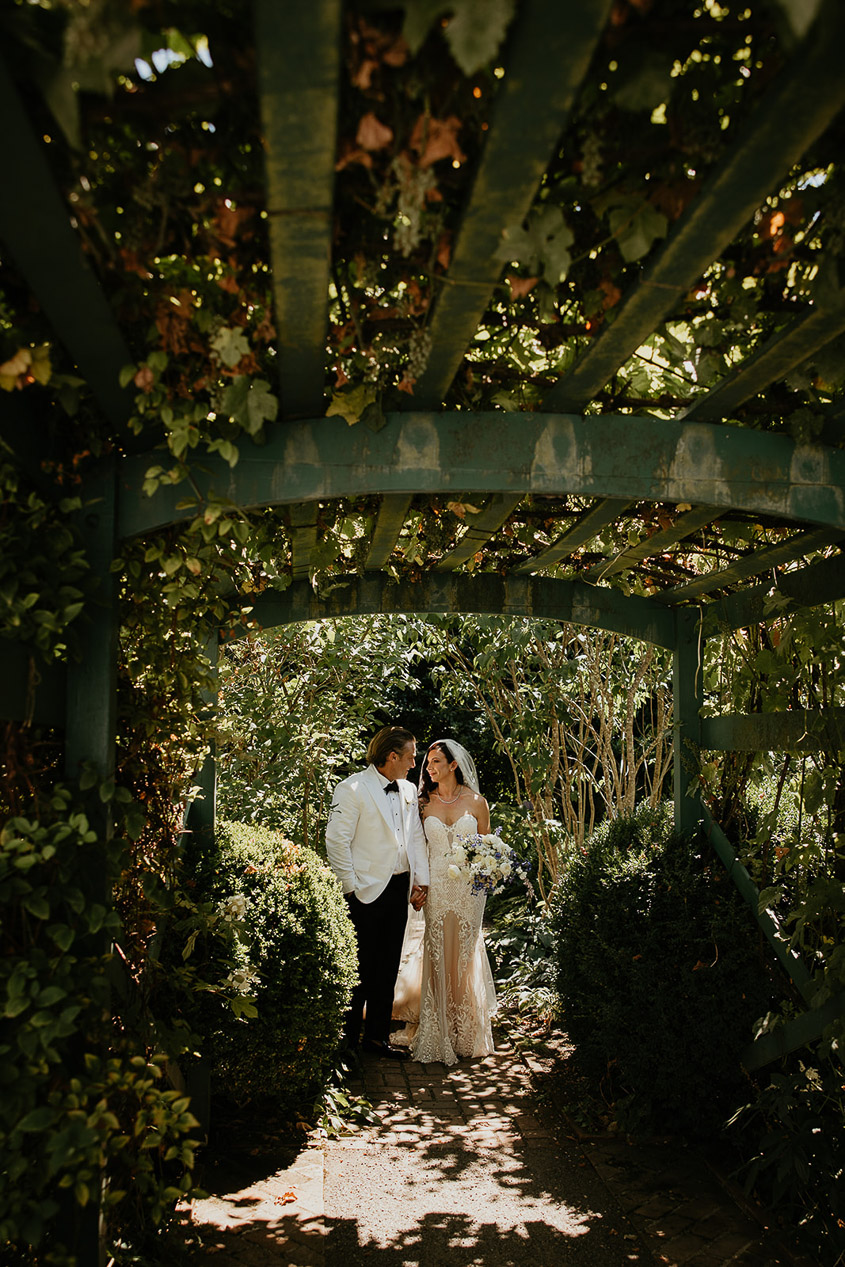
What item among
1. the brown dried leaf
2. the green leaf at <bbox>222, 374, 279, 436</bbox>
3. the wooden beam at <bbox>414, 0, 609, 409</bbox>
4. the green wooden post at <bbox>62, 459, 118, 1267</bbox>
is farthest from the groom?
the brown dried leaf

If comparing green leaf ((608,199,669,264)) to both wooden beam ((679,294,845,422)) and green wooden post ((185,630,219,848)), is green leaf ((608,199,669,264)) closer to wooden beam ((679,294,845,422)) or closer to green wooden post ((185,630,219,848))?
wooden beam ((679,294,845,422))

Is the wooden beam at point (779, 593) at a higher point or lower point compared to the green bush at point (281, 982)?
higher

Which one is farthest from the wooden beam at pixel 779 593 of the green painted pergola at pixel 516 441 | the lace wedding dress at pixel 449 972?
the lace wedding dress at pixel 449 972

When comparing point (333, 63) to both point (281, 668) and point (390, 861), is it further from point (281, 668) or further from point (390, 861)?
point (281, 668)

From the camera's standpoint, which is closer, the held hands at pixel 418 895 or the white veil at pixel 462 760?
the held hands at pixel 418 895

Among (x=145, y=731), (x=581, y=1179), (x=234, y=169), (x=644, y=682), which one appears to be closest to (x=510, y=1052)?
(x=581, y=1179)

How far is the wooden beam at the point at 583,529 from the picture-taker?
3.12 meters

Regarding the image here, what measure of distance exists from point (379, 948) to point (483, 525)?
325 cm

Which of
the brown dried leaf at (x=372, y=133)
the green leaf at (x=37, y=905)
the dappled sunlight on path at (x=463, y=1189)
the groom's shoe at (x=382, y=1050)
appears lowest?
the dappled sunlight on path at (x=463, y=1189)

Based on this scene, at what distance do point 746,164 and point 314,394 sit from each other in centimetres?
116

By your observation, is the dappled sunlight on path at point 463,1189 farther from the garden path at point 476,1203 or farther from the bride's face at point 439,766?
the bride's face at point 439,766

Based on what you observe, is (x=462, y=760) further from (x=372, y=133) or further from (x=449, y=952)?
(x=372, y=133)

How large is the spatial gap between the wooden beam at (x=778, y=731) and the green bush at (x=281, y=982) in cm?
202

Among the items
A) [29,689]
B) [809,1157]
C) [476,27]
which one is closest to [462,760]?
[809,1157]
